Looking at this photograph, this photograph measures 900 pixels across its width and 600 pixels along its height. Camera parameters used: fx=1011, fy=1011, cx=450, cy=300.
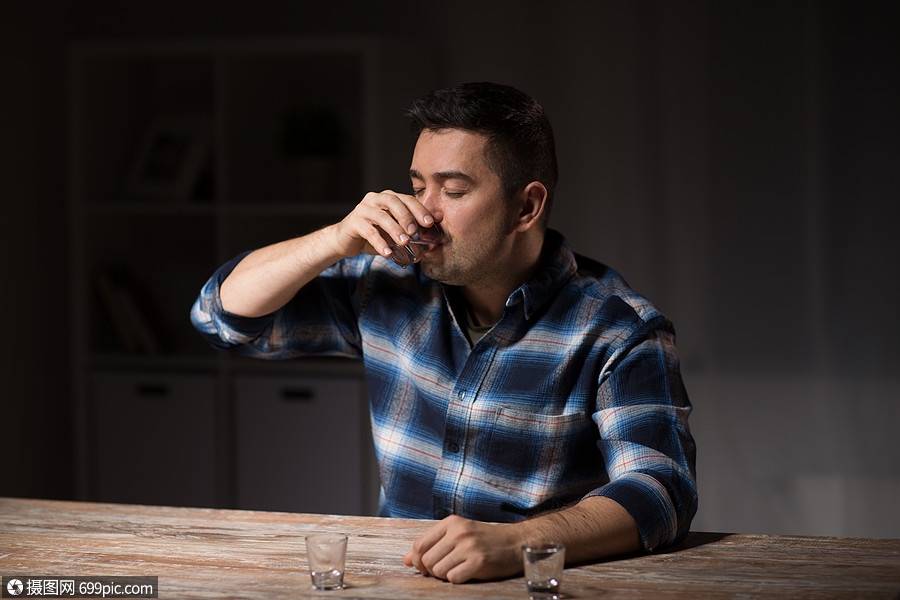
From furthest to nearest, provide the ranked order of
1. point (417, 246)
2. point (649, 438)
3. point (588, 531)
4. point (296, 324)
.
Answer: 1. point (296, 324)
2. point (417, 246)
3. point (649, 438)
4. point (588, 531)

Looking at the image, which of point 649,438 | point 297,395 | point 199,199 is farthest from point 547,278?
point 199,199

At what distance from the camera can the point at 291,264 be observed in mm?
1804

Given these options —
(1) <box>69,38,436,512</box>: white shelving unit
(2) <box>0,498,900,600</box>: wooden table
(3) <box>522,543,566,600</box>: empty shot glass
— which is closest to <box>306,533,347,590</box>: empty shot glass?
(2) <box>0,498,900,600</box>: wooden table

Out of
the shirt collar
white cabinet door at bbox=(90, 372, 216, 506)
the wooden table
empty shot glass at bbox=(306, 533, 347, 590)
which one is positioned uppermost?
the shirt collar

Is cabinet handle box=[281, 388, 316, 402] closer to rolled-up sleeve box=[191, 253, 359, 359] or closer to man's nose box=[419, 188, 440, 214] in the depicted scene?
rolled-up sleeve box=[191, 253, 359, 359]

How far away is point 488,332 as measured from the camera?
5.73ft

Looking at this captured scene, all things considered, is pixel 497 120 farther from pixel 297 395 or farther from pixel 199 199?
pixel 199 199

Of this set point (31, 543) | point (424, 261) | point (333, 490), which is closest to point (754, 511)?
point (333, 490)

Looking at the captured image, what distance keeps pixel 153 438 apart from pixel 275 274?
195 cm

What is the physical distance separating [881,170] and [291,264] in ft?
7.30

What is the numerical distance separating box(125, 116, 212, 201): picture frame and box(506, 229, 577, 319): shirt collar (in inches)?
Answer: 78.7

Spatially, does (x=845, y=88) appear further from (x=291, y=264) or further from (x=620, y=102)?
(x=291, y=264)

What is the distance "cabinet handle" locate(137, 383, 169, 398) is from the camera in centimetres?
351

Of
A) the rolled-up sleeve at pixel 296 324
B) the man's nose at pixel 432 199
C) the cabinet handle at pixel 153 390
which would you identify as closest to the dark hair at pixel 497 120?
the man's nose at pixel 432 199
